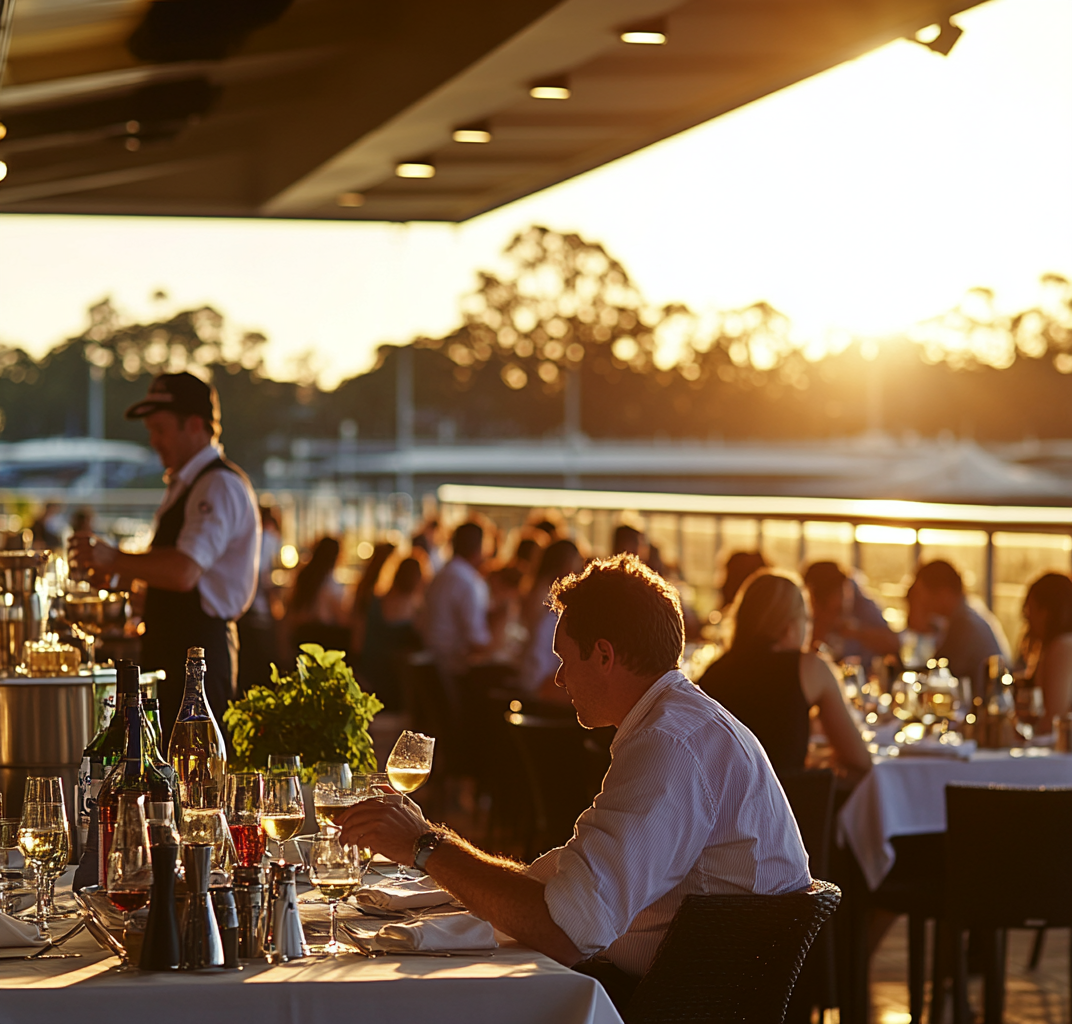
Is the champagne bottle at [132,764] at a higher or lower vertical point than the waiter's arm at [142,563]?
lower

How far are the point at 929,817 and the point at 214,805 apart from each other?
100 inches

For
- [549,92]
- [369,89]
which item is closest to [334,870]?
[549,92]

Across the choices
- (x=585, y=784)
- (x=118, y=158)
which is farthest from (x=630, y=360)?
(x=585, y=784)

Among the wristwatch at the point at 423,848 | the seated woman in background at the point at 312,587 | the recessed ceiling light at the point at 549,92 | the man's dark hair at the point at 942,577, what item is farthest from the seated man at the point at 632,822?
the seated woman in background at the point at 312,587

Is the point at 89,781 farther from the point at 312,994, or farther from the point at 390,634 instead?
the point at 390,634

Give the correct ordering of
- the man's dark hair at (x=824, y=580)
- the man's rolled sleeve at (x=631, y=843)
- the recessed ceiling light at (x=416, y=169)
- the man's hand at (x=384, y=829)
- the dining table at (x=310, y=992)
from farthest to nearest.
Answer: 1. the recessed ceiling light at (x=416, y=169)
2. the man's dark hair at (x=824, y=580)
3. the man's hand at (x=384, y=829)
4. the man's rolled sleeve at (x=631, y=843)
5. the dining table at (x=310, y=992)

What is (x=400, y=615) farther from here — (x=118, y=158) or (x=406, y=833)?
(x=406, y=833)

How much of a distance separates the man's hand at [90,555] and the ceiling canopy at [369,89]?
1.88 meters

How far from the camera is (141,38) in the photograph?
654 centimetres

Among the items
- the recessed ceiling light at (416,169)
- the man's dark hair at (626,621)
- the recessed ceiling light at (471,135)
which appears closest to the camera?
the man's dark hair at (626,621)

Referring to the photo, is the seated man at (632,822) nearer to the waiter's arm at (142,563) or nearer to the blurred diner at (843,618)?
the waiter's arm at (142,563)

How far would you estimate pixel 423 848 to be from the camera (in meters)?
2.20

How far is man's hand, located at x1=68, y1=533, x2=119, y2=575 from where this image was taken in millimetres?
3730

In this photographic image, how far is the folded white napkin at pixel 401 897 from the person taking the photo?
91.7 inches
